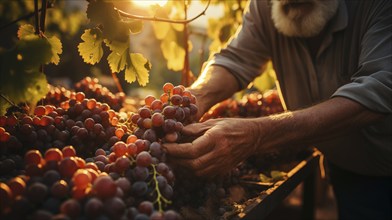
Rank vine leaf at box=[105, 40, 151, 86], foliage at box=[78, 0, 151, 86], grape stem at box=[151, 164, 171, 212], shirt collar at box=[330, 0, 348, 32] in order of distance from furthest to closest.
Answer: shirt collar at box=[330, 0, 348, 32] < vine leaf at box=[105, 40, 151, 86] < foliage at box=[78, 0, 151, 86] < grape stem at box=[151, 164, 171, 212]

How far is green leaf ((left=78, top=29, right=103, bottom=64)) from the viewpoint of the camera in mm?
1192

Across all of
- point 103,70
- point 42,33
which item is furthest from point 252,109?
point 103,70

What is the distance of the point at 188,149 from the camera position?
99 cm

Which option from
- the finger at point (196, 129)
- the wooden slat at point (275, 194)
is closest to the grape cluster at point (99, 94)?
the finger at point (196, 129)

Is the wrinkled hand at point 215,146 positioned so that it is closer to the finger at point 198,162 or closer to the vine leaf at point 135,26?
the finger at point 198,162

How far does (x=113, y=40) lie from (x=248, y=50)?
105 cm

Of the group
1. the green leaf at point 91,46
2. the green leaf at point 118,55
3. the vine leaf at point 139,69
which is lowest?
the vine leaf at point 139,69

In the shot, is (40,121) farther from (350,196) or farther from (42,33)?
(350,196)

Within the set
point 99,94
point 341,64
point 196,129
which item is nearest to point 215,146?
point 196,129

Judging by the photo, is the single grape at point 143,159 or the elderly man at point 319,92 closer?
the single grape at point 143,159

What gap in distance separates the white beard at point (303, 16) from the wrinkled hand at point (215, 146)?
0.86 metres

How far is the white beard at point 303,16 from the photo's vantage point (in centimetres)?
179

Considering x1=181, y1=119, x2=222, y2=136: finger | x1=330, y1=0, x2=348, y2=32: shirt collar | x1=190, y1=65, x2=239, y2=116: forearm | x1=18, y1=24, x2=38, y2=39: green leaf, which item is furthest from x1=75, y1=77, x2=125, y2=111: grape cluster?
x1=330, y1=0, x2=348, y2=32: shirt collar

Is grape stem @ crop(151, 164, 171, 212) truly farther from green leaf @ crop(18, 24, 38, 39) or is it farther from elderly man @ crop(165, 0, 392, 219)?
green leaf @ crop(18, 24, 38, 39)
